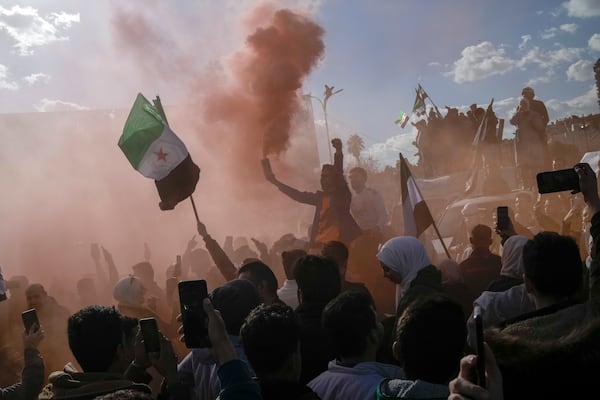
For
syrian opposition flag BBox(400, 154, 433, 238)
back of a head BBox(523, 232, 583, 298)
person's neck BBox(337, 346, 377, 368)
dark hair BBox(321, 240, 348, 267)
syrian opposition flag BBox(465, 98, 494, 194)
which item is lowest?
person's neck BBox(337, 346, 377, 368)

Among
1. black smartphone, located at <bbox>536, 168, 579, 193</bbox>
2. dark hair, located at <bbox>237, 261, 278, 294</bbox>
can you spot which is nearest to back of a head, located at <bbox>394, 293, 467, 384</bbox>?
black smartphone, located at <bbox>536, 168, 579, 193</bbox>

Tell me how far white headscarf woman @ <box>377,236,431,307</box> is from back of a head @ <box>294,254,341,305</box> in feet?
1.76

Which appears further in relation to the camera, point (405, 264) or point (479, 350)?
point (405, 264)

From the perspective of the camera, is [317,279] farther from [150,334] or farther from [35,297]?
[35,297]

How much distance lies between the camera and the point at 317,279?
315 centimetres

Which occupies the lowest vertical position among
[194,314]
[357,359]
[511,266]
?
[357,359]

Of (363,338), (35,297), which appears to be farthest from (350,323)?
(35,297)

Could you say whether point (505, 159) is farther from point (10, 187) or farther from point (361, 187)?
point (10, 187)

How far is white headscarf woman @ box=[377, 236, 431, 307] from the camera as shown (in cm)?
356

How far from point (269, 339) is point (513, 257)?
6.96 feet

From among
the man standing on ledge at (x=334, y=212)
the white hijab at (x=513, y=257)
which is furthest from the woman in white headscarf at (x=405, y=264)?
the man standing on ledge at (x=334, y=212)

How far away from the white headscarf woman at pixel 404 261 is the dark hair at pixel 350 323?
114 cm

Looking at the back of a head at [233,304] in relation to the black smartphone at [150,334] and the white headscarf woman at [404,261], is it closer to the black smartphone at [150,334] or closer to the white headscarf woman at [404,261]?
the black smartphone at [150,334]

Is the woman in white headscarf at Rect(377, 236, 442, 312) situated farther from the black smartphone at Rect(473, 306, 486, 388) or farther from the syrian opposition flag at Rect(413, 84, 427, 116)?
the syrian opposition flag at Rect(413, 84, 427, 116)
